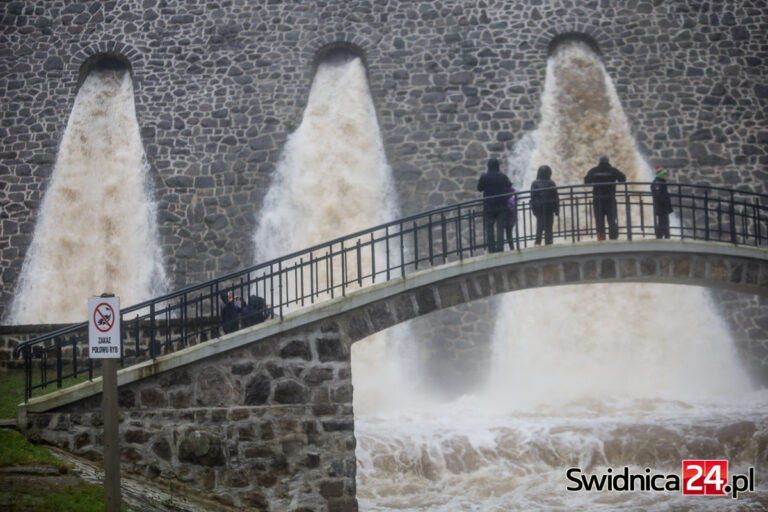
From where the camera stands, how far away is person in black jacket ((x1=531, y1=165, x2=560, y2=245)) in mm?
14156

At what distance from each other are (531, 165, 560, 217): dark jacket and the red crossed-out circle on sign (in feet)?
22.3

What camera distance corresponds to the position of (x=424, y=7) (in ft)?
72.1

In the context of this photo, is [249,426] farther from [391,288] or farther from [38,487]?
[38,487]

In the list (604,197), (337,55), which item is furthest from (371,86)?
(604,197)

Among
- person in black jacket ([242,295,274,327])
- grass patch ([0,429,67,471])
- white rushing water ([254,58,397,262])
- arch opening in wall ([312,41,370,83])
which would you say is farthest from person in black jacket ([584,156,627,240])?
arch opening in wall ([312,41,370,83])

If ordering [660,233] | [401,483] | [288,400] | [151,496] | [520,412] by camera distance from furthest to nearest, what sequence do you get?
[520,412] < [401,483] < [660,233] < [288,400] < [151,496]

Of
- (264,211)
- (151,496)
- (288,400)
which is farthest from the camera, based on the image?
(264,211)

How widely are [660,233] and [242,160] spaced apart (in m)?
9.84

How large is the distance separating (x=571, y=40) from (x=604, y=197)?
8.51 meters

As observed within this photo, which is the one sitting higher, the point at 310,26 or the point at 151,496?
the point at 310,26

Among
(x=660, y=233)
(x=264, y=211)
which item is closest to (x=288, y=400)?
(x=660, y=233)

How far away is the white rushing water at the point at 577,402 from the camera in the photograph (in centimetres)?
1533

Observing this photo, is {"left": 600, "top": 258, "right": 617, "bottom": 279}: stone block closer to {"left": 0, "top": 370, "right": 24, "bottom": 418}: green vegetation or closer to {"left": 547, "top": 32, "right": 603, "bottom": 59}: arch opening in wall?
{"left": 0, "top": 370, "right": 24, "bottom": 418}: green vegetation

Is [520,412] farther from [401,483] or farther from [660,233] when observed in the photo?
[660,233]
